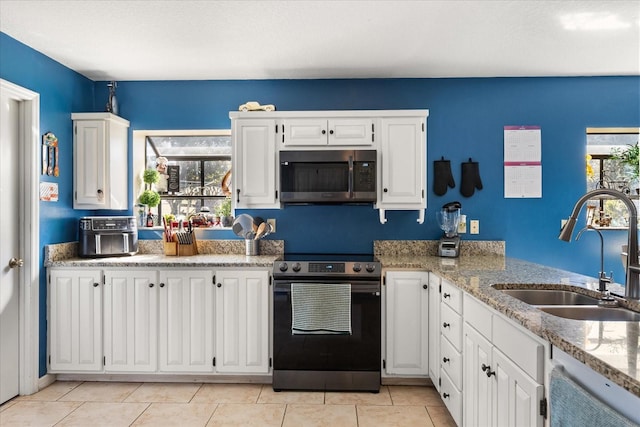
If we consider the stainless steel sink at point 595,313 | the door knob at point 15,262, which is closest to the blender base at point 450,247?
the stainless steel sink at point 595,313

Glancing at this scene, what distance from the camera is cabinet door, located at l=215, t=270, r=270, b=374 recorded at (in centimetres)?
295

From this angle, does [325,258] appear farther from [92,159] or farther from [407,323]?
[92,159]

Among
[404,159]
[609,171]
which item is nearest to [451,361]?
[404,159]

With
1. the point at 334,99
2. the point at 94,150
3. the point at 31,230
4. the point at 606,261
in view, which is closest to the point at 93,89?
the point at 94,150

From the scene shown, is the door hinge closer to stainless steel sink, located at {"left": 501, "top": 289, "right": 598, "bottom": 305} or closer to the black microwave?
stainless steel sink, located at {"left": 501, "top": 289, "right": 598, "bottom": 305}

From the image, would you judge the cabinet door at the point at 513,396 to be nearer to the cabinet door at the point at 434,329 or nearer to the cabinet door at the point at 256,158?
the cabinet door at the point at 434,329

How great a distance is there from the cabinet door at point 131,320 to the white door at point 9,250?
0.57m

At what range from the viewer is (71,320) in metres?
2.98

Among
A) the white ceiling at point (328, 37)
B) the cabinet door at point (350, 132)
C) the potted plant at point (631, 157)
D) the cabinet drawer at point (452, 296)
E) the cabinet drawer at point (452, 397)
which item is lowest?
the cabinet drawer at point (452, 397)

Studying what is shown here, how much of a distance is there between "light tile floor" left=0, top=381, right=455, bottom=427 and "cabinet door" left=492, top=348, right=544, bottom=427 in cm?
91

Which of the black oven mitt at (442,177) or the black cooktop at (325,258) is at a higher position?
the black oven mitt at (442,177)

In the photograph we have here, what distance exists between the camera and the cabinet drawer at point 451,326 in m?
2.23

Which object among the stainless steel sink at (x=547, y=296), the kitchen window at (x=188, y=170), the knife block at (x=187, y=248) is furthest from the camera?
the kitchen window at (x=188, y=170)

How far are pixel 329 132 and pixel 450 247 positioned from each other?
4.38ft
